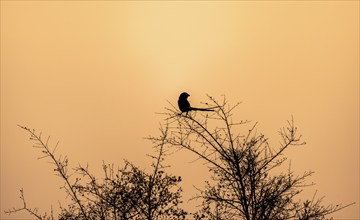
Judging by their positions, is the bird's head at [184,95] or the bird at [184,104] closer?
the bird at [184,104]

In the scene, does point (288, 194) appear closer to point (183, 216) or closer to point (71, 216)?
point (183, 216)

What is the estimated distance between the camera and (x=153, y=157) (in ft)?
52.3

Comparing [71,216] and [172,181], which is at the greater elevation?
[172,181]

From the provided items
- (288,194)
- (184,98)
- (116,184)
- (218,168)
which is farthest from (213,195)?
(116,184)

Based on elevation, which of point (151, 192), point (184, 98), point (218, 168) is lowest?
point (218, 168)

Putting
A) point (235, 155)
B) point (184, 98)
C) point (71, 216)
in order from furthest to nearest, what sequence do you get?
point (71, 216), point (184, 98), point (235, 155)

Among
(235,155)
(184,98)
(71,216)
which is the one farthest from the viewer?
(71,216)

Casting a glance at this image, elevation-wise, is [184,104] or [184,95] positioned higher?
[184,95]

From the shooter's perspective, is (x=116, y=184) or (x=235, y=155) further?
(x=116, y=184)

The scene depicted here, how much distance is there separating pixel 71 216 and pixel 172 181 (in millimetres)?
3328

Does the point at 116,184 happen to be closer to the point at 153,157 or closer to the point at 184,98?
the point at 153,157

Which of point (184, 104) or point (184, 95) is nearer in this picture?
point (184, 104)

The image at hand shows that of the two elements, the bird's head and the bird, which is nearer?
the bird

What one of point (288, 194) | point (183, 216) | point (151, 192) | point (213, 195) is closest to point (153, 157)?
point (151, 192)
